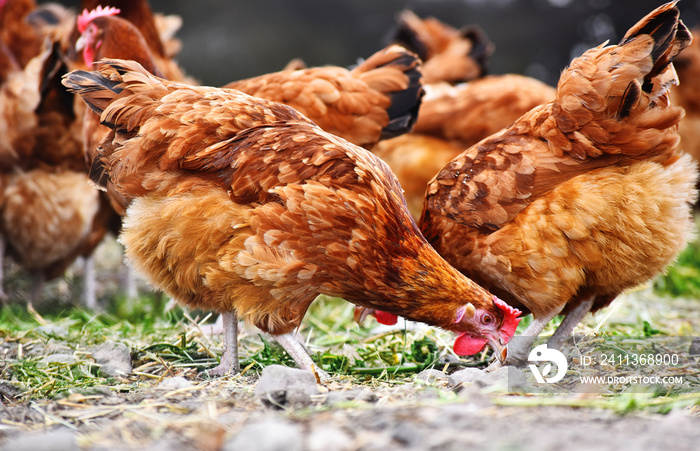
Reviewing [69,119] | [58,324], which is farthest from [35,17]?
[58,324]

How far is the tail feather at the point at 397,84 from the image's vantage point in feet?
13.5

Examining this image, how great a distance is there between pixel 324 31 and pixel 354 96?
5603 mm

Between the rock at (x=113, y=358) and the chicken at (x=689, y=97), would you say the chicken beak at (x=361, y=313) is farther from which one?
the chicken at (x=689, y=97)

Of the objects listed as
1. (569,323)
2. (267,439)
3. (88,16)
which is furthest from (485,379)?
(88,16)

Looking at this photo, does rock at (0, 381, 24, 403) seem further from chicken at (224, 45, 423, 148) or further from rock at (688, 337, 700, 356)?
rock at (688, 337, 700, 356)

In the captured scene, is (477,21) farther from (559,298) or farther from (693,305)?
(559,298)

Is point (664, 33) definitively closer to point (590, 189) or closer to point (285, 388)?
point (590, 189)

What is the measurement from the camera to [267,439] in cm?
166

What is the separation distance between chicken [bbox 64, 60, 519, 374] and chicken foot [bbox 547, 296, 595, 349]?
64 centimetres

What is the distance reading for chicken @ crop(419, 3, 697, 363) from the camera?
2881mm

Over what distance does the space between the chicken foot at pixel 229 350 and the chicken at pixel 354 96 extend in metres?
1.43

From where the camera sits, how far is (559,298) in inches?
119

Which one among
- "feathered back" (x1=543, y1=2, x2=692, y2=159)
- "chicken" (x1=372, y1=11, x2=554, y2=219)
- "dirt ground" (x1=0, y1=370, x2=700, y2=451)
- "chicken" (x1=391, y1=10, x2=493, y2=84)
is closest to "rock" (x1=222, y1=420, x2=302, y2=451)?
"dirt ground" (x1=0, y1=370, x2=700, y2=451)

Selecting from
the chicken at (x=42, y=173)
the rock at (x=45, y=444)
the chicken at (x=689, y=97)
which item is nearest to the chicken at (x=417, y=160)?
the chicken at (x=42, y=173)
